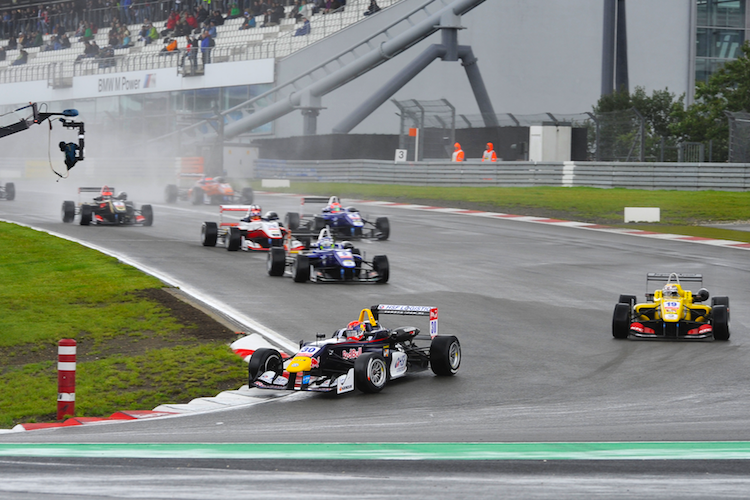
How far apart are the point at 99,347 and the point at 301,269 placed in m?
5.14

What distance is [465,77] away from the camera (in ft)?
151

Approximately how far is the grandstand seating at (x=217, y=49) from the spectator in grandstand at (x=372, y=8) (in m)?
0.25

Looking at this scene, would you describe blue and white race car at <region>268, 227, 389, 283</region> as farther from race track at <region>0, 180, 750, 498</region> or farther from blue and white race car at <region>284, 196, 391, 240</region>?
blue and white race car at <region>284, 196, 391, 240</region>

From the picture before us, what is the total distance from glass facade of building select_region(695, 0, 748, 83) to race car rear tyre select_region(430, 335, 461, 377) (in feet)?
132

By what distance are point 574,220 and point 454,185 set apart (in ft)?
28.7

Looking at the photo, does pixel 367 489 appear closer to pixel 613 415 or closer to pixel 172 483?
pixel 172 483

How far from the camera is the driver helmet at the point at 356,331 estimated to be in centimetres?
995

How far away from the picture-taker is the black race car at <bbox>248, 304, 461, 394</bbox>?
368 inches

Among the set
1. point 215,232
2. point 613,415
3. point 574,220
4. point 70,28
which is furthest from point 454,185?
point 70,28

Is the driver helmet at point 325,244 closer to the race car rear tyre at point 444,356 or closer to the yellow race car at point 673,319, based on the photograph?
the yellow race car at point 673,319

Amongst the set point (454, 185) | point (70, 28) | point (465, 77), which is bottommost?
point (454, 185)

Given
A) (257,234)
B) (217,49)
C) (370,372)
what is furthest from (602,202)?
(217,49)

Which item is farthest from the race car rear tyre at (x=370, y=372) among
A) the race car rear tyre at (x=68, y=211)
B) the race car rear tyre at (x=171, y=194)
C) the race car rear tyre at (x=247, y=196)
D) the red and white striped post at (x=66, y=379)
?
the race car rear tyre at (x=171, y=194)

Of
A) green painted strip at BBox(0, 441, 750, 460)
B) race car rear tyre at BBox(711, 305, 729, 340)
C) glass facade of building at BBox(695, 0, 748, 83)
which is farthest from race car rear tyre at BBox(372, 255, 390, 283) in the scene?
glass facade of building at BBox(695, 0, 748, 83)
